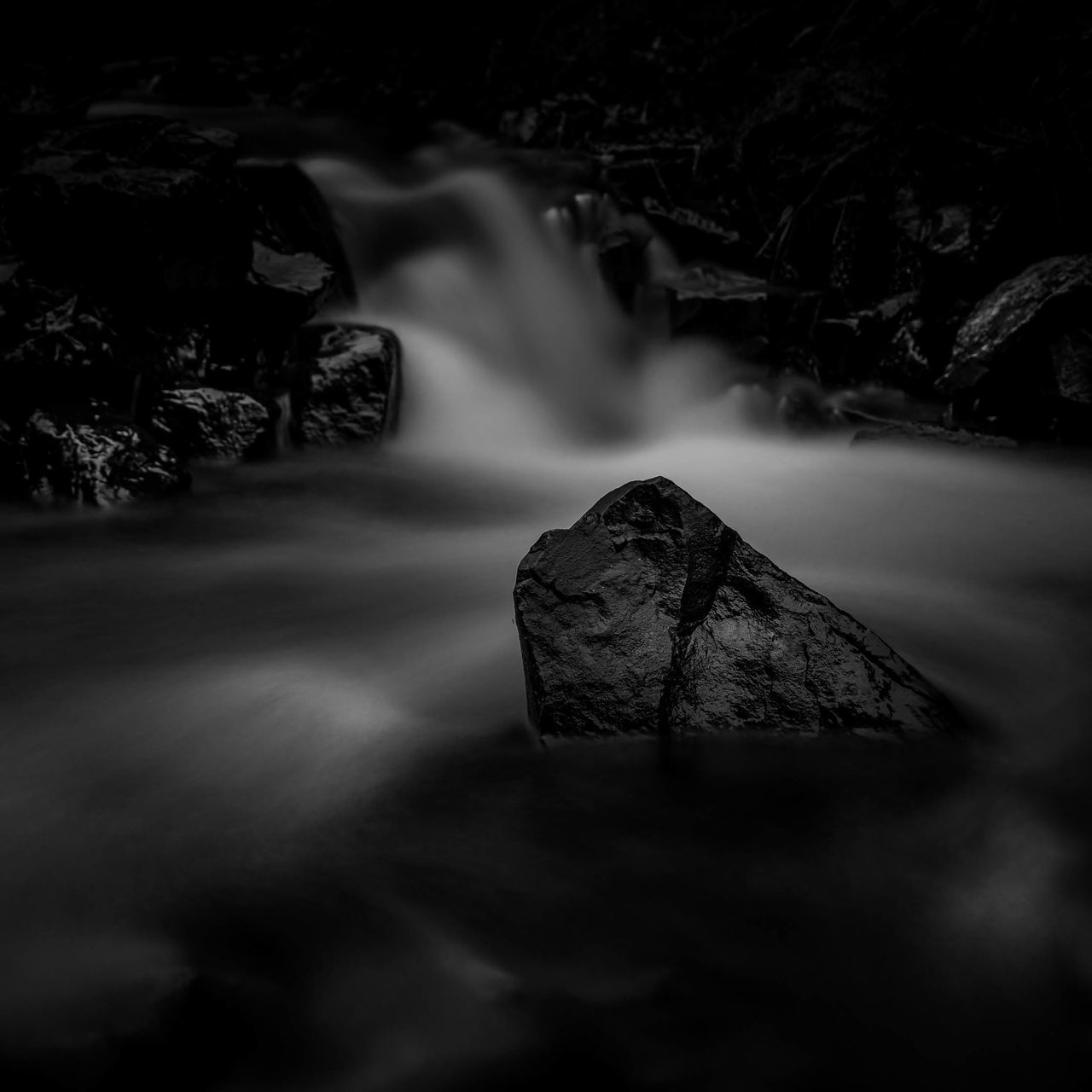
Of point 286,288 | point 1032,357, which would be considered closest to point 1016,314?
point 1032,357

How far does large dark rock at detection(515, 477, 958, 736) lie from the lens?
7.50 feet

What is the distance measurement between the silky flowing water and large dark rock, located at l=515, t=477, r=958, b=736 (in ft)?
0.29

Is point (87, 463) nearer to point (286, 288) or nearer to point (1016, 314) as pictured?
point (286, 288)

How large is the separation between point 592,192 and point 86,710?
20.0 ft

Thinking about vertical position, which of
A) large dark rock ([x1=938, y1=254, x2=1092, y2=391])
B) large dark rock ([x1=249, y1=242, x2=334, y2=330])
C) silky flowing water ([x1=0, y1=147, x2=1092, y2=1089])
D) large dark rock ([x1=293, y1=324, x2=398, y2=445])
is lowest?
silky flowing water ([x1=0, y1=147, x2=1092, y2=1089])

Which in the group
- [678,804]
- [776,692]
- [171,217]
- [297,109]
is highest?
[297,109]

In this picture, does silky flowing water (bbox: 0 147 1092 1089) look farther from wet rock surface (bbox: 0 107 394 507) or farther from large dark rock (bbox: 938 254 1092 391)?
large dark rock (bbox: 938 254 1092 391)

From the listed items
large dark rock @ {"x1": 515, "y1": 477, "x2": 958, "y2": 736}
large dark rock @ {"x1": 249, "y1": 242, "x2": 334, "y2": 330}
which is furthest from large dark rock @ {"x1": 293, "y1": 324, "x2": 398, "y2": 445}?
large dark rock @ {"x1": 515, "y1": 477, "x2": 958, "y2": 736}

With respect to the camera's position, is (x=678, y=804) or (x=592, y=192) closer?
(x=678, y=804)

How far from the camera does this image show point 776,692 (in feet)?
7.51

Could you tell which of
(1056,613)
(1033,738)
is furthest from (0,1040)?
(1056,613)

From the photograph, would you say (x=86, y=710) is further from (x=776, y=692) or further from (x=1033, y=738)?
(x=1033, y=738)

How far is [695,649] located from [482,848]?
69cm

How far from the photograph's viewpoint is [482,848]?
2061 mm
